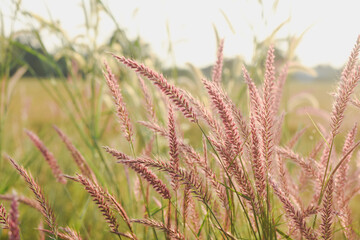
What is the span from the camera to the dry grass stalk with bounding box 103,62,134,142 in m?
0.91

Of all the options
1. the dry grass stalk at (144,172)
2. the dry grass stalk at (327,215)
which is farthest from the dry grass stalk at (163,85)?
the dry grass stalk at (327,215)

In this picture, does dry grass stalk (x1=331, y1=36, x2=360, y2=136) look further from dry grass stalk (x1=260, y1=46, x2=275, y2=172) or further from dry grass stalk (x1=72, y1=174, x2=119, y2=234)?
dry grass stalk (x1=72, y1=174, x2=119, y2=234)

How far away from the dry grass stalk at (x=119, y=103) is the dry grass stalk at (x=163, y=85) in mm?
103

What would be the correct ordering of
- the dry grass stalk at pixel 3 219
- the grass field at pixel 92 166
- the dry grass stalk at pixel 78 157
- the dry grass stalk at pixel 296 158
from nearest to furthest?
the dry grass stalk at pixel 3 219 < the dry grass stalk at pixel 296 158 < the dry grass stalk at pixel 78 157 < the grass field at pixel 92 166

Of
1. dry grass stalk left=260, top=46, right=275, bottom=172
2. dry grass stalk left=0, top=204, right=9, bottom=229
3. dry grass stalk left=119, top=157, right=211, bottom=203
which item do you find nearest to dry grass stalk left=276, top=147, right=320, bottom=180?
dry grass stalk left=260, top=46, right=275, bottom=172

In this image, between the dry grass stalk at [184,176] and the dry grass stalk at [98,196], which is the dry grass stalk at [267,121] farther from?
the dry grass stalk at [98,196]

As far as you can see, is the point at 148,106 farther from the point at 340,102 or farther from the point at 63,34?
the point at 63,34

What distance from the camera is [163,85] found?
2.63 ft

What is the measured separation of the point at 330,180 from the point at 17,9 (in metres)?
1.70

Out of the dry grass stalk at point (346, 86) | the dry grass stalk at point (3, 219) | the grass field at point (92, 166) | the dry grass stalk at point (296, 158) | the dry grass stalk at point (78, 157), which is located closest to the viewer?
the dry grass stalk at point (3, 219)

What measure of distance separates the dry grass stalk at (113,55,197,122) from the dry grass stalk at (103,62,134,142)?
10 centimetres

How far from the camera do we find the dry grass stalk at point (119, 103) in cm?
91

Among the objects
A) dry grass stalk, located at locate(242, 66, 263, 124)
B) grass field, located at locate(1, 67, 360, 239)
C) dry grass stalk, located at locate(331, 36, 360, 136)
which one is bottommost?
grass field, located at locate(1, 67, 360, 239)

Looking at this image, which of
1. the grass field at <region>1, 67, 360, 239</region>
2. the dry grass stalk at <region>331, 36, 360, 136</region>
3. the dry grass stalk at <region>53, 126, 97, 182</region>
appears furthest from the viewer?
the grass field at <region>1, 67, 360, 239</region>
